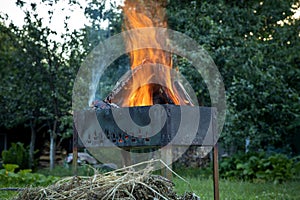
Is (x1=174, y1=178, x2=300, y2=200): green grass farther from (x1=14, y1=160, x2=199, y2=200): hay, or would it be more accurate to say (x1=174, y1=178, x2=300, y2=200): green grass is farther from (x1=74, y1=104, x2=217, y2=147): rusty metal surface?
(x1=14, y1=160, x2=199, y2=200): hay

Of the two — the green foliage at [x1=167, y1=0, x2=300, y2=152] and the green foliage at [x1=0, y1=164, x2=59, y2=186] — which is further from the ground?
the green foliage at [x1=167, y1=0, x2=300, y2=152]

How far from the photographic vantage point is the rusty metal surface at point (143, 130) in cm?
306

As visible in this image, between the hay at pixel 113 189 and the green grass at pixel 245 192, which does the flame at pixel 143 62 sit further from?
the green grass at pixel 245 192

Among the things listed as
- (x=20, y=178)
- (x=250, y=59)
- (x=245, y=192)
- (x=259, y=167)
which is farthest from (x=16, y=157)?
(x=245, y=192)

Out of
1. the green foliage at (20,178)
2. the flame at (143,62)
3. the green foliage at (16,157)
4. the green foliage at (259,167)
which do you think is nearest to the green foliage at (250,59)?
the green foliage at (259,167)

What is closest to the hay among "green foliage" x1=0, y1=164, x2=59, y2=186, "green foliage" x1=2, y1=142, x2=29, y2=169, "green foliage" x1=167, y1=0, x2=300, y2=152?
"green foliage" x1=0, y1=164, x2=59, y2=186

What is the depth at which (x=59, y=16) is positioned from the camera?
318 inches

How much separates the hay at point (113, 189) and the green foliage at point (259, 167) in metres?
6.05

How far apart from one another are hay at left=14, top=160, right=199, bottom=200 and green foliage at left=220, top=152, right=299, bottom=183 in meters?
6.05

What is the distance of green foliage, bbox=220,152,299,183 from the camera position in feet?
25.9

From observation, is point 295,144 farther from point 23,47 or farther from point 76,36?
point 23,47

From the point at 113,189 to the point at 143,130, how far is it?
1.39 meters

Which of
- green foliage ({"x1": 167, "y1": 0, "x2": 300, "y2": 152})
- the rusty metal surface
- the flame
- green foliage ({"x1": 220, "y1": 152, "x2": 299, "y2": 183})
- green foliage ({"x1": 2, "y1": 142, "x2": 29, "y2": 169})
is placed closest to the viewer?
the rusty metal surface

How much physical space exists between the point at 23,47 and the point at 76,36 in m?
1.09
